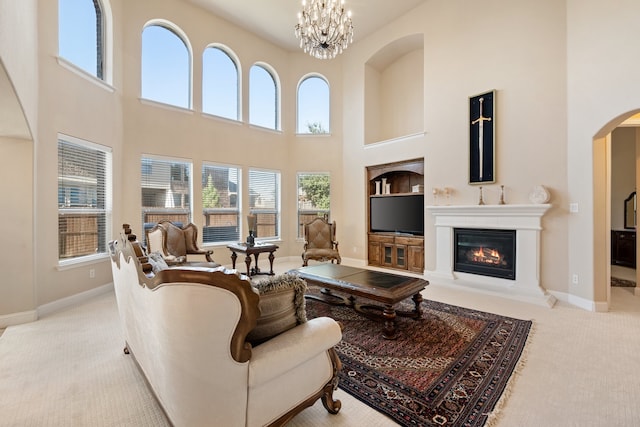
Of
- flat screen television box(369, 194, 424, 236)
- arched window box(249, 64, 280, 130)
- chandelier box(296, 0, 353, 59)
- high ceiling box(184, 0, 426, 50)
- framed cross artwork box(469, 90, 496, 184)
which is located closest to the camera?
chandelier box(296, 0, 353, 59)

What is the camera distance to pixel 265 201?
7.14 meters

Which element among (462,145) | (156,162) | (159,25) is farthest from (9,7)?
(462,145)

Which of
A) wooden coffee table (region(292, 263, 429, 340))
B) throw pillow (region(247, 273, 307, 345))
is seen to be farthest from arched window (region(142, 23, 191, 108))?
throw pillow (region(247, 273, 307, 345))

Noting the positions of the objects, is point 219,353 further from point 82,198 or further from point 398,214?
point 398,214

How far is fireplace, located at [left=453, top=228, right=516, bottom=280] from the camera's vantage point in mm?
4508

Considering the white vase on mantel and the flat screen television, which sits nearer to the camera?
the white vase on mantel

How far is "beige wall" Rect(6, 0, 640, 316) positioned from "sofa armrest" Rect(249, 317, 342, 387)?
2.97m

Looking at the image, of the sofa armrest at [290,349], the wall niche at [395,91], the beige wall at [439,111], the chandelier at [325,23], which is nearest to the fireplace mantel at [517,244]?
the beige wall at [439,111]

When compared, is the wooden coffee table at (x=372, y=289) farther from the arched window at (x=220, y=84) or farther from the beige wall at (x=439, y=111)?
the arched window at (x=220, y=84)

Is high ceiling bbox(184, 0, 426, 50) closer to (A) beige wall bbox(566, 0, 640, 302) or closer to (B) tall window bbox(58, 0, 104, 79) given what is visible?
(B) tall window bbox(58, 0, 104, 79)

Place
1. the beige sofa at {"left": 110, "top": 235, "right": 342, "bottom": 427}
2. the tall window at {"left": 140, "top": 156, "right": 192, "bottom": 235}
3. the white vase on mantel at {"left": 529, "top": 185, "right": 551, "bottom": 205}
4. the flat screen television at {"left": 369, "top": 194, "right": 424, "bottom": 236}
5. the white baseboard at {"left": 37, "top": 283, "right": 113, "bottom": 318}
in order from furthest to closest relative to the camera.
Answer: the flat screen television at {"left": 369, "top": 194, "right": 424, "bottom": 236}
the tall window at {"left": 140, "top": 156, "right": 192, "bottom": 235}
the white vase on mantel at {"left": 529, "top": 185, "right": 551, "bottom": 205}
the white baseboard at {"left": 37, "top": 283, "right": 113, "bottom": 318}
the beige sofa at {"left": 110, "top": 235, "right": 342, "bottom": 427}

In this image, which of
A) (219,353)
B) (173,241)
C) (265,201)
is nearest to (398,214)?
(265,201)

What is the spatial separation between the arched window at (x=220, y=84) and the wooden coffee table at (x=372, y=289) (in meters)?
4.41

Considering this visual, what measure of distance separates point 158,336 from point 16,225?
3335 millimetres
